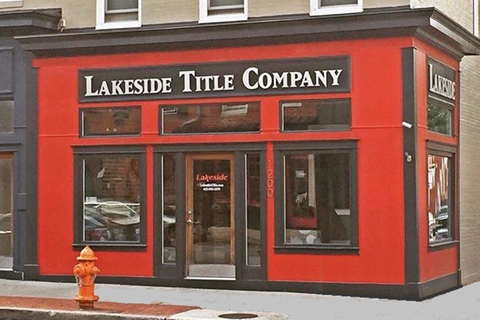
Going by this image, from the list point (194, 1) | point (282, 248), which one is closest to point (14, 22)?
point (194, 1)

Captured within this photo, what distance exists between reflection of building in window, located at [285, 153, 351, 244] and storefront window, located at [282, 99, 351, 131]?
0.49 m

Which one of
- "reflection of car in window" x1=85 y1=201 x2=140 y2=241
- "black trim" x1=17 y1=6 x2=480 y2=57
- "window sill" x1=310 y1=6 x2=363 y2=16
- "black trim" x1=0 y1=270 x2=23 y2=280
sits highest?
"window sill" x1=310 y1=6 x2=363 y2=16

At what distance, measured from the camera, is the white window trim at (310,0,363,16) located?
586 inches

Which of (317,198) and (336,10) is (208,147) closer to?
(317,198)

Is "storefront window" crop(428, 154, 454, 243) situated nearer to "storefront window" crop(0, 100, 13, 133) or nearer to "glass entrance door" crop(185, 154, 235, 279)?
"glass entrance door" crop(185, 154, 235, 279)

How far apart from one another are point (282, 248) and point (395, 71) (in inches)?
138

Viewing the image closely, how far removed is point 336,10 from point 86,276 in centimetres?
618

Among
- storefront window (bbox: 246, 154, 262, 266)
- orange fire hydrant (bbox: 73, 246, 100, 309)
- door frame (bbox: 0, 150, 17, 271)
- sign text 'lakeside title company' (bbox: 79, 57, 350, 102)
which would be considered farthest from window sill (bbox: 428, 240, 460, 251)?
door frame (bbox: 0, 150, 17, 271)

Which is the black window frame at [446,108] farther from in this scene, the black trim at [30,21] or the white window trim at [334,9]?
the black trim at [30,21]

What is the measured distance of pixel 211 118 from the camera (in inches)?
617

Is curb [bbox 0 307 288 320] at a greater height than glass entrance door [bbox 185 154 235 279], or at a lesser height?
lesser

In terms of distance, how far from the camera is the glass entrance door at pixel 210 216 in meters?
15.6

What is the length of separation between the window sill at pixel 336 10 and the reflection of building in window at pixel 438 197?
2853mm

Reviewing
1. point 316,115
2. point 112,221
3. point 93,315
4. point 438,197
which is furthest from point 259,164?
point 93,315
